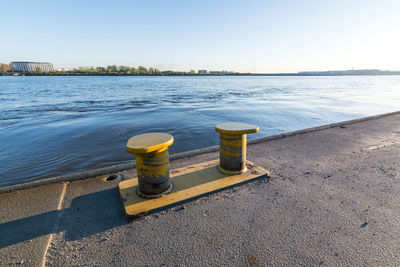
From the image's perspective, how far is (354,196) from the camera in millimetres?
3273

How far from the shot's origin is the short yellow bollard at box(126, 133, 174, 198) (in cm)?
285

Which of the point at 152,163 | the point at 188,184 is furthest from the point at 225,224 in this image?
the point at 152,163

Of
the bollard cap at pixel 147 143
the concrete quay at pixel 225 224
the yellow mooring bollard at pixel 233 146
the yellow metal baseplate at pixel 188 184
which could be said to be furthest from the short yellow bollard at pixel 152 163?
the yellow mooring bollard at pixel 233 146

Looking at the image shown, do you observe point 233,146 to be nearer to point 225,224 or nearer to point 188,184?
point 188,184

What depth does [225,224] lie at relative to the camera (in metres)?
2.67

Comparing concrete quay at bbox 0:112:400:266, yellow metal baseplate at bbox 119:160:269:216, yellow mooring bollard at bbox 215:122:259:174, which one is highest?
yellow mooring bollard at bbox 215:122:259:174

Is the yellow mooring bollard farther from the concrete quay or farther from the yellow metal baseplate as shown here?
the concrete quay

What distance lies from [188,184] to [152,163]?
867 millimetres

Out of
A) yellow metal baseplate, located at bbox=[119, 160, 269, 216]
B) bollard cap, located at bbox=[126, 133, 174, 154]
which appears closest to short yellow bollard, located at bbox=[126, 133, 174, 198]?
bollard cap, located at bbox=[126, 133, 174, 154]

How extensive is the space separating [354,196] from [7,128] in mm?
14086

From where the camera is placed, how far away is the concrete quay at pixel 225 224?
219cm

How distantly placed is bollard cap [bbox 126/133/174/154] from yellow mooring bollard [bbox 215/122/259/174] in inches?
44.0

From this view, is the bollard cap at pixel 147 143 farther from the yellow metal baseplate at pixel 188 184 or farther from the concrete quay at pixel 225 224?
the concrete quay at pixel 225 224

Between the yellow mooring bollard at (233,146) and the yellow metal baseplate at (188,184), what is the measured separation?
0.50 feet
